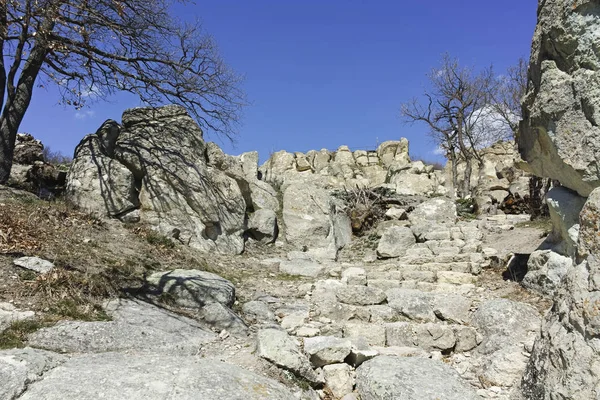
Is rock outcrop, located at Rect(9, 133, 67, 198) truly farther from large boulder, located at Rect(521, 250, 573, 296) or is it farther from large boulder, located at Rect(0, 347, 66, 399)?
large boulder, located at Rect(521, 250, 573, 296)

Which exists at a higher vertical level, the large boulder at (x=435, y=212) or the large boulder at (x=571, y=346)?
the large boulder at (x=435, y=212)

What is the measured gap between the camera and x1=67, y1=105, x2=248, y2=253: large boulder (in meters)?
8.70

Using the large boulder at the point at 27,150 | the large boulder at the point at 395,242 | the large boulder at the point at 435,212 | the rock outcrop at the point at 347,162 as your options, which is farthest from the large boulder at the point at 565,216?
the rock outcrop at the point at 347,162

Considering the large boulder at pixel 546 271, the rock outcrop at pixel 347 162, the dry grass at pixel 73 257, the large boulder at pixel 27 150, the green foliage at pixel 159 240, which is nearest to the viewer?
the dry grass at pixel 73 257

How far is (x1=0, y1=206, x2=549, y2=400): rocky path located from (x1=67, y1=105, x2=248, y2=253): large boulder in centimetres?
282

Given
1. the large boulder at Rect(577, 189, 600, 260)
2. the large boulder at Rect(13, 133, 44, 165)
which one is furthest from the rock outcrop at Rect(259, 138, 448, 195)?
the large boulder at Rect(577, 189, 600, 260)

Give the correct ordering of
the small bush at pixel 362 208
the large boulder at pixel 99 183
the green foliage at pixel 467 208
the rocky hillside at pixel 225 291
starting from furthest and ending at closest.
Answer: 1. the green foliage at pixel 467 208
2. the small bush at pixel 362 208
3. the large boulder at pixel 99 183
4. the rocky hillside at pixel 225 291

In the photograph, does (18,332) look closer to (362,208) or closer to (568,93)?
(568,93)

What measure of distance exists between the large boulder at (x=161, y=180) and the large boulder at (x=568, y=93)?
645 centimetres

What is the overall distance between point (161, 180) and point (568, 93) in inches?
297

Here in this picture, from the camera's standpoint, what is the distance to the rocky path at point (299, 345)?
3.18 metres

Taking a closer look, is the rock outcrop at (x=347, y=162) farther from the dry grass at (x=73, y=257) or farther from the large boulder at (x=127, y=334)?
the large boulder at (x=127, y=334)

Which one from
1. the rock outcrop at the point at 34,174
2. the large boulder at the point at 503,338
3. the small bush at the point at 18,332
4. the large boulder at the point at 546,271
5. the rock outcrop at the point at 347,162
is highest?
the rock outcrop at the point at 347,162

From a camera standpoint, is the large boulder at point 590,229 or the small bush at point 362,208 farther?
the small bush at point 362,208
